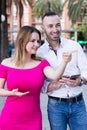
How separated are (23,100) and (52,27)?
654 mm

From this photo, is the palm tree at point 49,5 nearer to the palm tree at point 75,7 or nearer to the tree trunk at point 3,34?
the palm tree at point 75,7

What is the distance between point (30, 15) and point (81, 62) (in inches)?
3166

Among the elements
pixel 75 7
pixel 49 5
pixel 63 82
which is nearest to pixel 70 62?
pixel 63 82

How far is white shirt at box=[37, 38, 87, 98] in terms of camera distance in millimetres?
3217

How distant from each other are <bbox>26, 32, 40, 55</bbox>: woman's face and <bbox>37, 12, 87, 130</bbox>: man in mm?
212

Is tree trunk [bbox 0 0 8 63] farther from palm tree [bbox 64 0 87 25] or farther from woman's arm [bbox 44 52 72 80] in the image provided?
woman's arm [bbox 44 52 72 80]

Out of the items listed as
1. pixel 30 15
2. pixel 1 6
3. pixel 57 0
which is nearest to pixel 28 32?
pixel 1 6

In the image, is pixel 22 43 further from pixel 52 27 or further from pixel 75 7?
pixel 75 7

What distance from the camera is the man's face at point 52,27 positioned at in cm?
320

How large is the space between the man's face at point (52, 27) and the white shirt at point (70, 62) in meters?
0.10

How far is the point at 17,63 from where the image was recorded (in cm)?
304

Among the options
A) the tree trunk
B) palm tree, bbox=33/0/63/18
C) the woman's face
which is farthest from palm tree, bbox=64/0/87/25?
the woman's face

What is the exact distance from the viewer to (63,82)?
3.19 m

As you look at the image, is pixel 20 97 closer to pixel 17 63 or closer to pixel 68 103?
pixel 17 63
